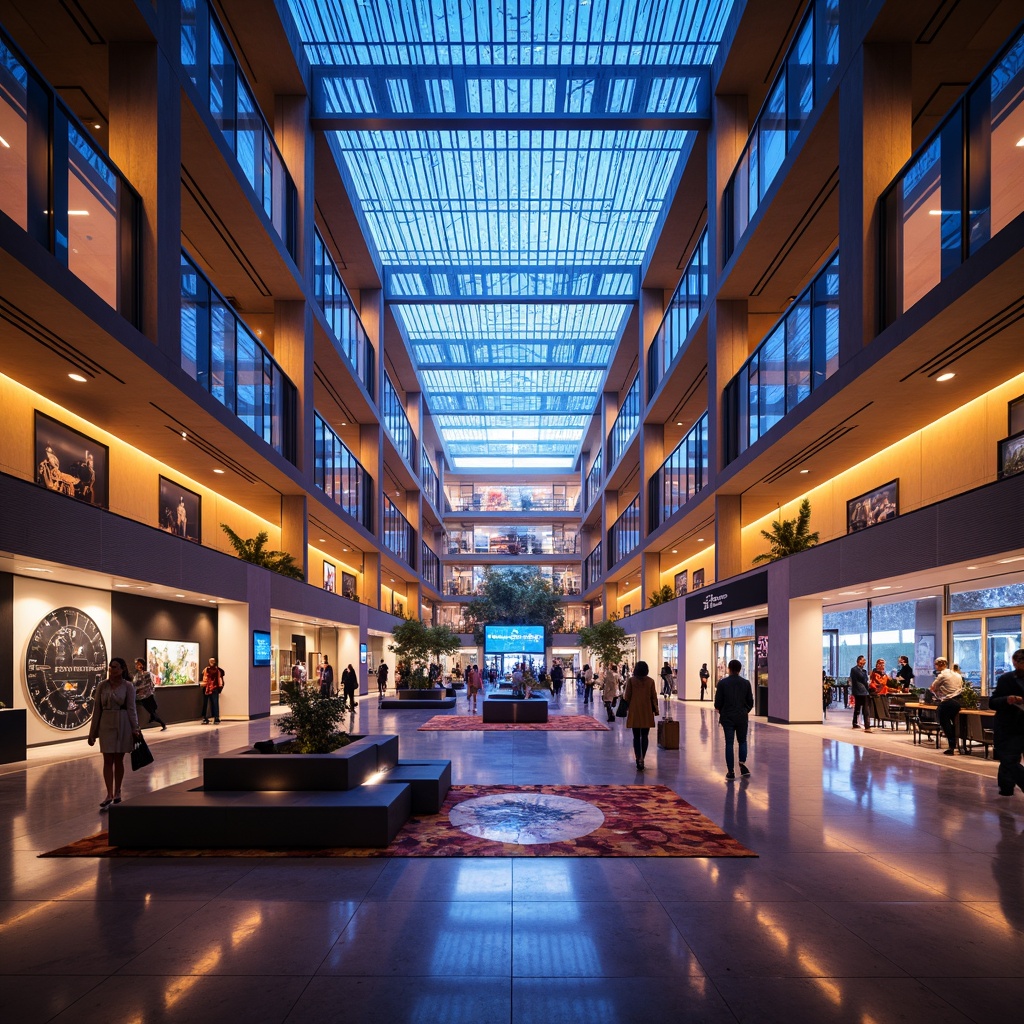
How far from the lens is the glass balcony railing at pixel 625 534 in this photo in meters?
35.8

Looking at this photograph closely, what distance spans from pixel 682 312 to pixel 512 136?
310 inches

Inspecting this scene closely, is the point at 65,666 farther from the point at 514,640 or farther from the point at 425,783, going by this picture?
the point at 514,640

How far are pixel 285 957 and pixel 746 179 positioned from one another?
1986cm

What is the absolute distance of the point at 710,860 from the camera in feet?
21.8

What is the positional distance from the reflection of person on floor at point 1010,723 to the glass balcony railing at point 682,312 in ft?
51.7

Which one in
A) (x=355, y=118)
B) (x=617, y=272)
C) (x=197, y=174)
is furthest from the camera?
(x=617, y=272)

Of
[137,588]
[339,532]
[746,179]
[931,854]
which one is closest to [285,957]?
[931,854]

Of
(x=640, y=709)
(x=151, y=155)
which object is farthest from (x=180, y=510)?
(x=640, y=709)

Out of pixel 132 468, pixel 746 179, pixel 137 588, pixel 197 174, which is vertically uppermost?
pixel 746 179

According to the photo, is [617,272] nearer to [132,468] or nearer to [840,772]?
[132,468]

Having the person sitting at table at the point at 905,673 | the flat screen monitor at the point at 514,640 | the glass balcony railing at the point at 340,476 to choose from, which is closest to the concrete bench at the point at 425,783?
the glass balcony railing at the point at 340,476

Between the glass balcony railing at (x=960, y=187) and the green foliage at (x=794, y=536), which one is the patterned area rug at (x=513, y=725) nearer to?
the green foliage at (x=794, y=536)

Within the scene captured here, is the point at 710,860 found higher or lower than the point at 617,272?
lower

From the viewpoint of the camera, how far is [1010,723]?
9.34 meters
